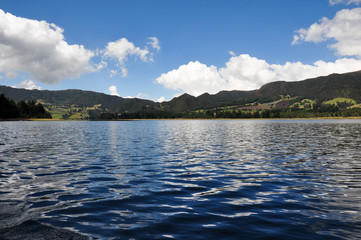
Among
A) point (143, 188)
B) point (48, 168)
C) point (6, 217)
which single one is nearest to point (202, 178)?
point (143, 188)

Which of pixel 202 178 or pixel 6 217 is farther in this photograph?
pixel 202 178

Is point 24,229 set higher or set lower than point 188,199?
higher

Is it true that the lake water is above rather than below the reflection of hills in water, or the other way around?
below

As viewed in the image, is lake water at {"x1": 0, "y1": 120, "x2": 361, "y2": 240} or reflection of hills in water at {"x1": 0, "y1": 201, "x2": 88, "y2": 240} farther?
lake water at {"x1": 0, "y1": 120, "x2": 361, "y2": 240}

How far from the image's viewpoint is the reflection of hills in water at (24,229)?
841 cm

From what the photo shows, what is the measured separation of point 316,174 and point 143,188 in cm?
1411

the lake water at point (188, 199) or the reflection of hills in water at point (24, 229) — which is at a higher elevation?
the reflection of hills in water at point (24, 229)

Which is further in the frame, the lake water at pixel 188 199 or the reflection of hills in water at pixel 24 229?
the lake water at pixel 188 199

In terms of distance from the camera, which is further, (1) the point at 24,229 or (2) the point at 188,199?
(2) the point at 188,199

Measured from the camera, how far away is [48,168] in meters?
22.4

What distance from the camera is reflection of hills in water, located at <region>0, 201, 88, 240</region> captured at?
331 inches

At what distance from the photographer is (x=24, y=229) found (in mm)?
8984

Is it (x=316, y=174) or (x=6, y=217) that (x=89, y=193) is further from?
(x=316, y=174)

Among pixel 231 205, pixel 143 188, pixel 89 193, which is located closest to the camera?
pixel 231 205
